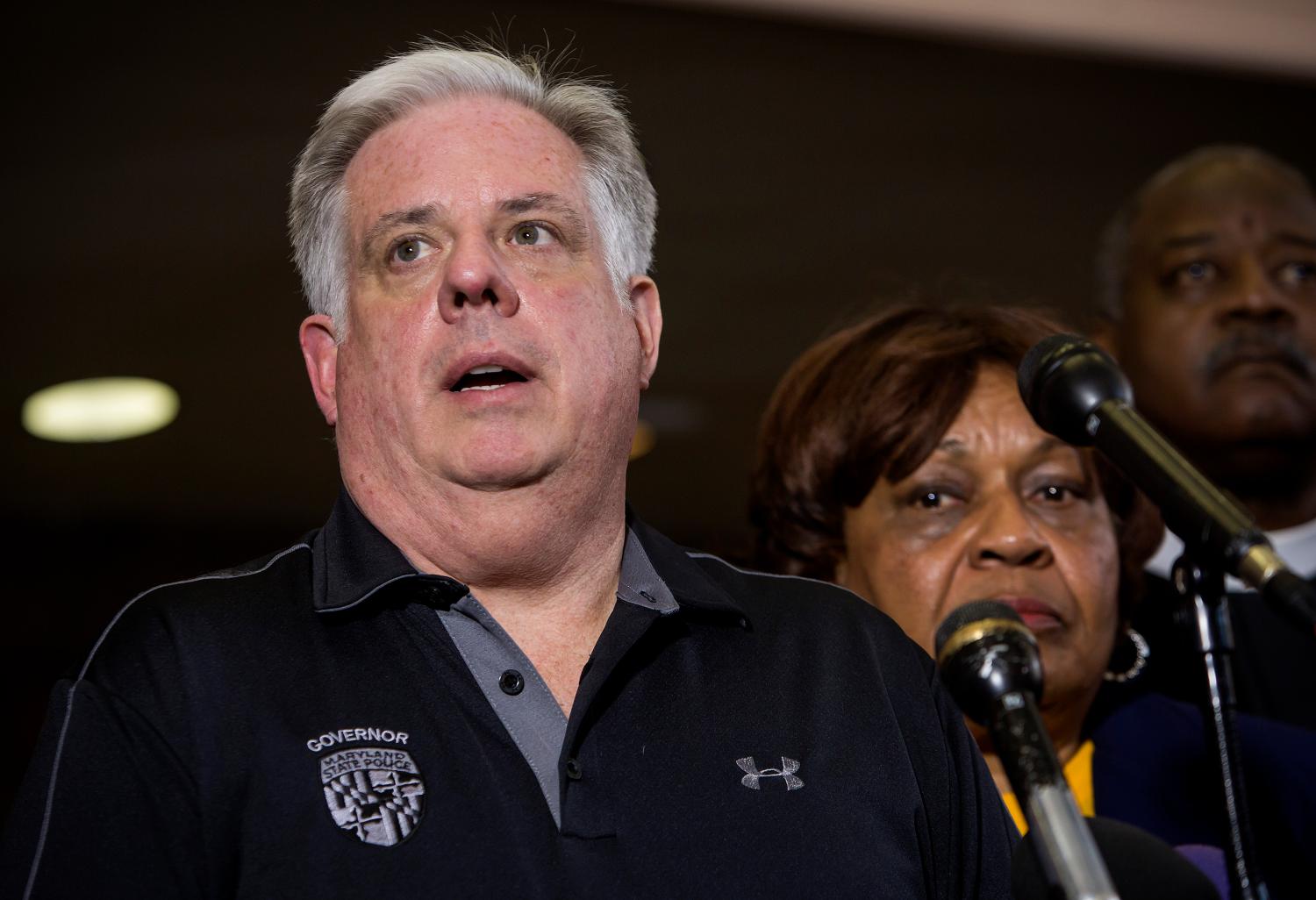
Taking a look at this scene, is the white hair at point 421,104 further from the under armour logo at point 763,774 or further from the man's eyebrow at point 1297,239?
the man's eyebrow at point 1297,239

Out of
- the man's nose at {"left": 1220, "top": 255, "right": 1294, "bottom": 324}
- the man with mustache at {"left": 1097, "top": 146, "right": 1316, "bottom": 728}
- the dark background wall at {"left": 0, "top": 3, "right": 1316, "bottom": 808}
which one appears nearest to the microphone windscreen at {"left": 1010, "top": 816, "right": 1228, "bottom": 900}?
the dark background wall at {"left": 0, "top": 3, "right": 1316, "bottom": 808}

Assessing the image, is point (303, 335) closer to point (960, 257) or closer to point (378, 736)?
point (378, 736)

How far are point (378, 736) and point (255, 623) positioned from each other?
202 mm

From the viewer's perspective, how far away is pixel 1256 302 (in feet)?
10.8

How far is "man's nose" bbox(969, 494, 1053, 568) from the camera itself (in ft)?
7.77

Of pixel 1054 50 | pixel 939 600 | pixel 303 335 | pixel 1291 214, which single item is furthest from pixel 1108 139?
pixel 303 335

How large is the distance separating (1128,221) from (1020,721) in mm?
2647

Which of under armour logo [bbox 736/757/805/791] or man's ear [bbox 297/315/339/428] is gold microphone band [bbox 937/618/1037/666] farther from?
man's ear [bbox 297/315/339/428]

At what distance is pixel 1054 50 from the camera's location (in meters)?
4.31

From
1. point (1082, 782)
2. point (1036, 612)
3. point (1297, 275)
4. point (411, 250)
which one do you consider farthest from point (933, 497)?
point (1297, 275)

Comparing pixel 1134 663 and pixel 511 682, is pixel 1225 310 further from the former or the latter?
pixel 511 682

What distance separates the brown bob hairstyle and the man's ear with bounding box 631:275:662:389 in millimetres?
568

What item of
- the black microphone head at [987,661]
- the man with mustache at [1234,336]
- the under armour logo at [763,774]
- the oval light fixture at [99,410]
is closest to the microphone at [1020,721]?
the black microphone head at [987,661]

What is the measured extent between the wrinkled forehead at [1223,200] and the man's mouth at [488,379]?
2195mm
